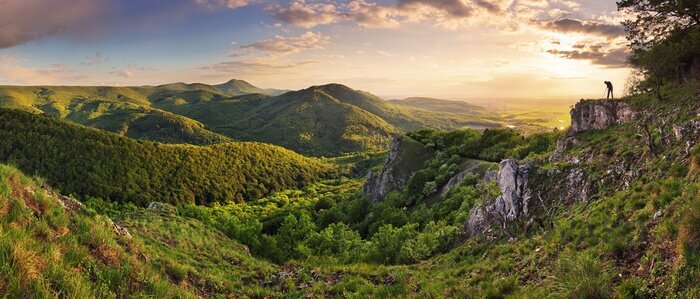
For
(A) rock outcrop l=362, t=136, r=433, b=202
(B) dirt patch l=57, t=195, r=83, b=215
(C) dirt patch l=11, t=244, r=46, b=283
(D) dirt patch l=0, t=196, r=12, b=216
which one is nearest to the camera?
(C) dirt patch l=11, t=244, r=46, b=283

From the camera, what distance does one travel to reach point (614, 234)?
38.7 ft

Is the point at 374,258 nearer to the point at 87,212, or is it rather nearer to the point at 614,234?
the point at 614,234

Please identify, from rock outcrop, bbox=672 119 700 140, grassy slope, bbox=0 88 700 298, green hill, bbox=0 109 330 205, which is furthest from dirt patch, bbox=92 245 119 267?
green hill, bbox=0 109 330 205

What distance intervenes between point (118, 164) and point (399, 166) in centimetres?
11228

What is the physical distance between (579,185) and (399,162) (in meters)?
54.1

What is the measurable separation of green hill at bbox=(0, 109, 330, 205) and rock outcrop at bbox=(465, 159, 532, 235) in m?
126

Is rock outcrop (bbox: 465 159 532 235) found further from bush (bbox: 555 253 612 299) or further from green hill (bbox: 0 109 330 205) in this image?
green hill (bbox: 0 109 330 205)

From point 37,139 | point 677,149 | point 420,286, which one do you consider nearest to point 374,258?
point 420,286

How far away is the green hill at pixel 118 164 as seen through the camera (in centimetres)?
11625

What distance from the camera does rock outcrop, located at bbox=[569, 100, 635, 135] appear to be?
1000 inches

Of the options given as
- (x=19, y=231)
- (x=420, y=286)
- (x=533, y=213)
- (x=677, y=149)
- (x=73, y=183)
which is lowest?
(x=73, y=183)

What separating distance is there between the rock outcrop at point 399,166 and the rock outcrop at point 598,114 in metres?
40.3

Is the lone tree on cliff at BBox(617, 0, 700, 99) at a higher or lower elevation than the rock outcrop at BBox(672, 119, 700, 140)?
higher

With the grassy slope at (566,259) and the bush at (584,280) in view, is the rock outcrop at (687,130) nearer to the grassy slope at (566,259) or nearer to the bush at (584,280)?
the grassy slope at (566,259)
